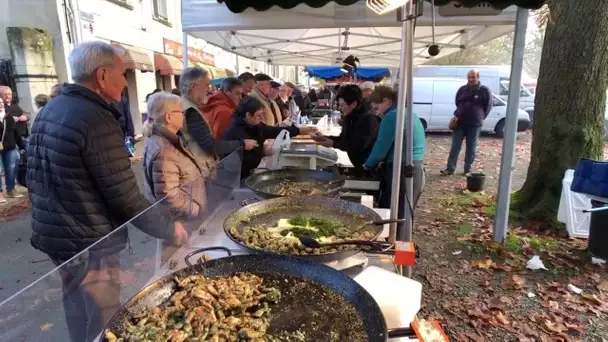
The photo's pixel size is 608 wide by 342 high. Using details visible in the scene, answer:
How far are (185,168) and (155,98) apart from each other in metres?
0.45

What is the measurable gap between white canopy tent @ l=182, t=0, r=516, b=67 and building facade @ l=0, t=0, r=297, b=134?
223 cm

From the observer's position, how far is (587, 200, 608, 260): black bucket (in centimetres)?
362

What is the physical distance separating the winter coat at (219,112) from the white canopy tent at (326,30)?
2.83ft

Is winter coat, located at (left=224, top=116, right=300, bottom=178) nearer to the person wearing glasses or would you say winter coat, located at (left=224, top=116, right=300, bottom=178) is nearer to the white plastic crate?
the person wearing glasses

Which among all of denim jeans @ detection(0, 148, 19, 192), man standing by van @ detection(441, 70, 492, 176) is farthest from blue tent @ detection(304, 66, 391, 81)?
denim jeans @ detection(0, 148, 19, 192)

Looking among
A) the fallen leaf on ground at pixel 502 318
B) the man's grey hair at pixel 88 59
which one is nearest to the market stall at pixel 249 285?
the man's grey hair at pixel 88 59

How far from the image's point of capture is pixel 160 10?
13.8 m

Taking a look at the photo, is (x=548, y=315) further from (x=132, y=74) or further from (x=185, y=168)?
(x=132, y=74)

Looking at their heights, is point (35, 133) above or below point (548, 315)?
above

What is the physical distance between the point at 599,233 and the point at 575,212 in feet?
1.73

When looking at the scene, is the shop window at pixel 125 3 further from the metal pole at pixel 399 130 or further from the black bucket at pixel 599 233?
the black bucket at pixel 599 233

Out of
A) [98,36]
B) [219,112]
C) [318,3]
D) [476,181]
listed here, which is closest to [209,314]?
[318,3]

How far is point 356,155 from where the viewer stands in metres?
3.98

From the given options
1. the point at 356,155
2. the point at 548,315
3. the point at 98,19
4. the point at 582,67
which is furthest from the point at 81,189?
the point at 98,19
